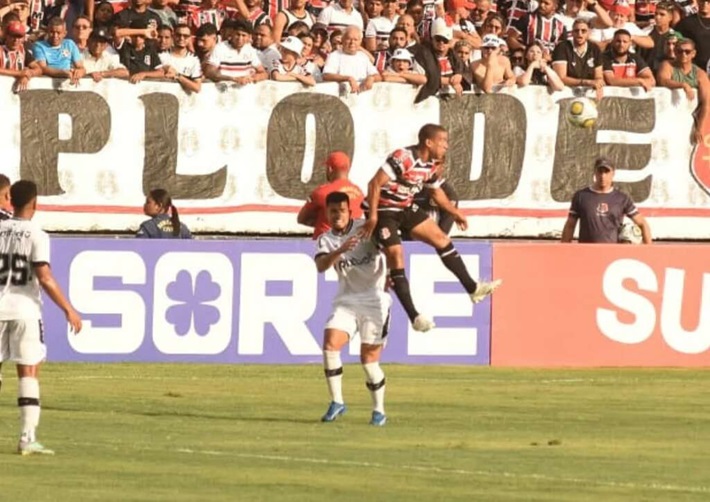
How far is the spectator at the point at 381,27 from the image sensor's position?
89.5ft

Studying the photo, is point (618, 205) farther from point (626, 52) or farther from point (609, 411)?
point (609, 411)

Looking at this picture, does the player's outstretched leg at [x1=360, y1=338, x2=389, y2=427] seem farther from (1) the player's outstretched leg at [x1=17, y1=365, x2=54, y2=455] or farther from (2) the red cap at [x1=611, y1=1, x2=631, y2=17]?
(2) the red cap at [x1=611, y1=1, x2=631, y2=17]

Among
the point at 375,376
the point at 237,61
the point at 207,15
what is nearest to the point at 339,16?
the point at 207,15

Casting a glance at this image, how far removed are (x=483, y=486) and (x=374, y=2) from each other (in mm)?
15623

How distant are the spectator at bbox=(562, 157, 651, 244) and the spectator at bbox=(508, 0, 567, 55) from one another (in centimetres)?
374

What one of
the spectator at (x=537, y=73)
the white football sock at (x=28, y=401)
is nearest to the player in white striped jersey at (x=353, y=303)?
the white football sock at (x=28, y=401)

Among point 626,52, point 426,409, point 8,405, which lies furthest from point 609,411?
point 626,52

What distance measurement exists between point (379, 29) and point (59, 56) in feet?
15.4

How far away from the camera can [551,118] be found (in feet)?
88.4

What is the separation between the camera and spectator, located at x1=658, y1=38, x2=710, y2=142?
27312mm

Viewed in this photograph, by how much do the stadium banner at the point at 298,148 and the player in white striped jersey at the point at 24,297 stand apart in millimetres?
10762

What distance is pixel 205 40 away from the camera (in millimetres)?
25750

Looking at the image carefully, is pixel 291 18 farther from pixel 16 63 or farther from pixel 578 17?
pixel 16 63

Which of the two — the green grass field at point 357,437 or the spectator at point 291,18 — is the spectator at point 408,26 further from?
the green grass field at point 357,437
